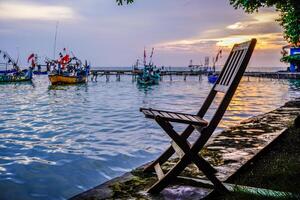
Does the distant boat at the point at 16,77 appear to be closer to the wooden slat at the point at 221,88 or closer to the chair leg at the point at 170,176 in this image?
the wooden slat at the point at 221,88

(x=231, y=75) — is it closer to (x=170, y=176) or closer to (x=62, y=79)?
(x=170, y=176)

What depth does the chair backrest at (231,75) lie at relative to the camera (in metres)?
3.98

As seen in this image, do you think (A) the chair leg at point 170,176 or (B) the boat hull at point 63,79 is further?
(B) the boat hull at point 63,79

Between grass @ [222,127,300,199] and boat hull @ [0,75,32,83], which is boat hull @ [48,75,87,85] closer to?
boat hull @ [0,75,32,83]

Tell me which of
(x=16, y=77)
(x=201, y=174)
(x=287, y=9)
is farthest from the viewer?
(x=16, y=77)

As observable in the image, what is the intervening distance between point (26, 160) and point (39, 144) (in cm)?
222

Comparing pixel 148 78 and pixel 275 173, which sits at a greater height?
pixel 148 78

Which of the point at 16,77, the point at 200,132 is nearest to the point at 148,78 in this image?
the point at 16,77

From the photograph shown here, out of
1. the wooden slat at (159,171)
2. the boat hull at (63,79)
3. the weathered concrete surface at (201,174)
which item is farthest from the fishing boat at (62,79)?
the wooden slat at (159,171)

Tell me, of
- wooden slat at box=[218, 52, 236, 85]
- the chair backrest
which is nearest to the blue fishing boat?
wooden slat at box=[218, 52, 236, 85]

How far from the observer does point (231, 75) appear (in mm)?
4297

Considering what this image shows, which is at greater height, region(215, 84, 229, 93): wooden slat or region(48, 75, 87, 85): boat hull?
region(215, 84, 229, 93): wooden slat

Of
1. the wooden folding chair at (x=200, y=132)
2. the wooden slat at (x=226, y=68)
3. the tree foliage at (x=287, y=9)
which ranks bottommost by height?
the wooden folding chair at (x=200, y=132)

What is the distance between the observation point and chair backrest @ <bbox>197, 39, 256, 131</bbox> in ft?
13.1
